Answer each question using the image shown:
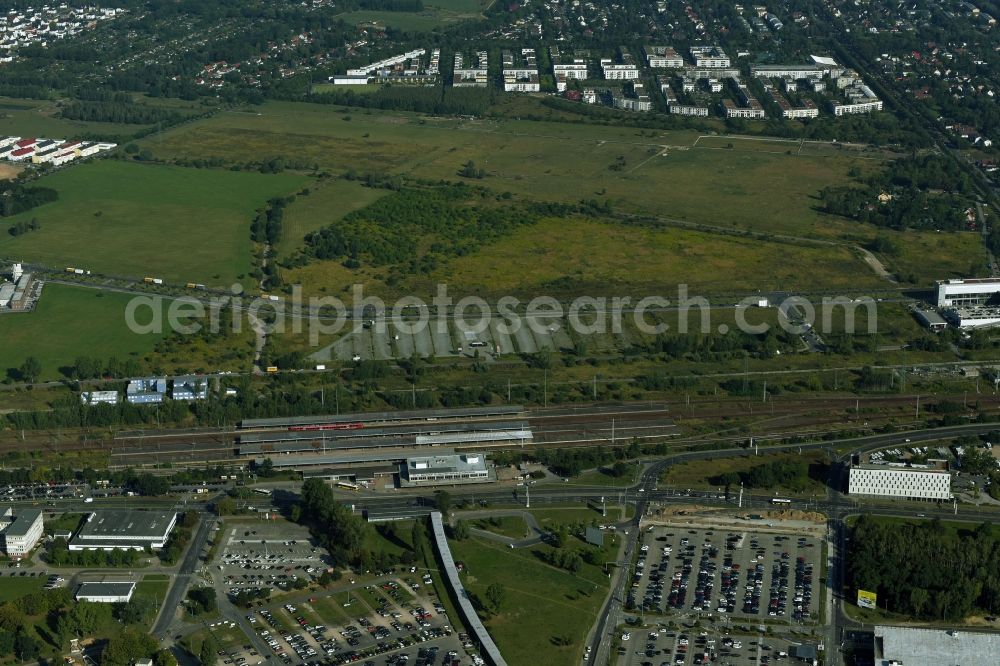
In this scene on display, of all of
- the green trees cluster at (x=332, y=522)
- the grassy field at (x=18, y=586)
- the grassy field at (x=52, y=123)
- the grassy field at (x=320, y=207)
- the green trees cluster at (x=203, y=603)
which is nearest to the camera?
the green trees cluster at (x=203, y=603)

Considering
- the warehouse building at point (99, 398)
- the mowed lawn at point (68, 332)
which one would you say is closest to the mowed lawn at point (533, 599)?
the warehouse building at point (99, 398)

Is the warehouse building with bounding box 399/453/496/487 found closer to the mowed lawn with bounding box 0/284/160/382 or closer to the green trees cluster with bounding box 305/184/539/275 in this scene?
the mowed lawn with bounding box 0/284/160/382

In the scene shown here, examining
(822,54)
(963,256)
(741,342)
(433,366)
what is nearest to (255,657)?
(433,366)

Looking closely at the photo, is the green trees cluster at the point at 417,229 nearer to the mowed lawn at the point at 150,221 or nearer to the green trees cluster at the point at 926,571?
the mowed lawn at the point at 150,221

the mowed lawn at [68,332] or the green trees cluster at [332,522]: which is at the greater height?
the mowed lawn at [68,332]

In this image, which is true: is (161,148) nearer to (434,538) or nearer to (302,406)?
(302,406)

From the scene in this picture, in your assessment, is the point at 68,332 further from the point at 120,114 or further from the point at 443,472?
the point at 120,114

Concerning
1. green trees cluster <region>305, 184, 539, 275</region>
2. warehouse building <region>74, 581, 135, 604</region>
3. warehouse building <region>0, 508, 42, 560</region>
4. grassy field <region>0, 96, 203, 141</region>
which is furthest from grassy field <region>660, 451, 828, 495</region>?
grassy field <region>0, 96, 203, 141</region>
